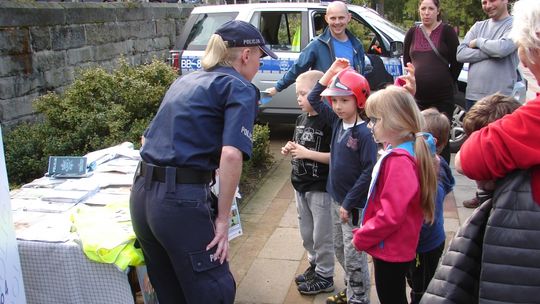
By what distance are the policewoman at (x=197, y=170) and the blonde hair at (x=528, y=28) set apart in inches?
45.2

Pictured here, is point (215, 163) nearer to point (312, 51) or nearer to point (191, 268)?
point (191, 268)

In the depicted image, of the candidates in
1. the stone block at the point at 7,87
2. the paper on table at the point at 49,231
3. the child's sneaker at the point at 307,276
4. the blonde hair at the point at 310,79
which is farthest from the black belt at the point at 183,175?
the stone block at the point at 7,87

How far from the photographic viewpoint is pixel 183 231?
239 cm

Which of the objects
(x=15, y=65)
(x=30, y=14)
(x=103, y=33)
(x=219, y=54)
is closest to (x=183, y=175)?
(x=219, y=54)

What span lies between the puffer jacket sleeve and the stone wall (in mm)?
5521

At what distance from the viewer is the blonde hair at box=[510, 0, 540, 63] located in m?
1.63

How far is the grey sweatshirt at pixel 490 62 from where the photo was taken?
475 centimetres

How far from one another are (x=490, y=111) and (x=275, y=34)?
6.48m

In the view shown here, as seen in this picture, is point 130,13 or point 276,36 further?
point 130,13

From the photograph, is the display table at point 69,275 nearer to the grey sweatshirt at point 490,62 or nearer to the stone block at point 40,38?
the grey sweatshirt at point 490,62

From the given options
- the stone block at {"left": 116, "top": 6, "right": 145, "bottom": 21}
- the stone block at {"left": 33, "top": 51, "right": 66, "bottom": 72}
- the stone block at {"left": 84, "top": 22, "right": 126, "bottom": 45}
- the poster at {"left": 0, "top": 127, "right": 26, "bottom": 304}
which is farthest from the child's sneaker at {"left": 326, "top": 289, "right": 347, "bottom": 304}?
the stone block at {"left": 116, "top": 6, "right": 145, "bottom": 21}

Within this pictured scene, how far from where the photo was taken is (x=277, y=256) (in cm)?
427

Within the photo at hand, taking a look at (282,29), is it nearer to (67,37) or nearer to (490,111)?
(67,37)

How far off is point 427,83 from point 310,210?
2.21 m
